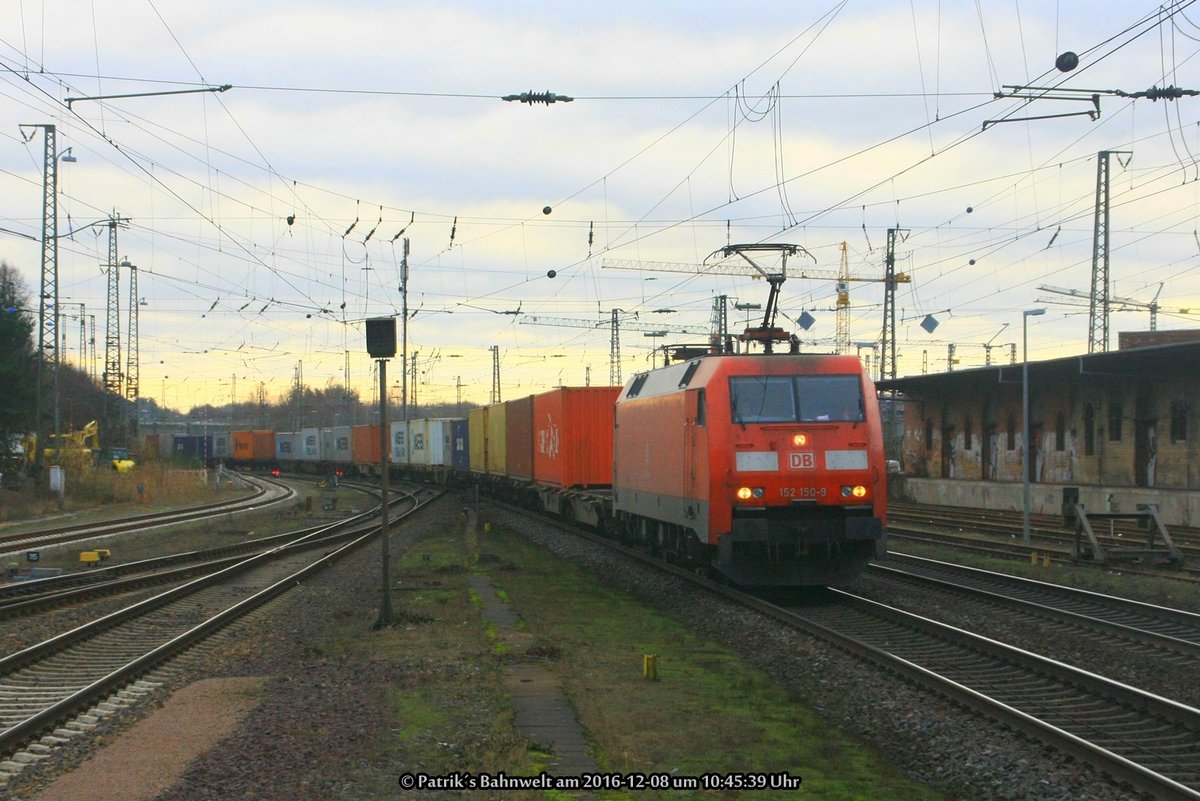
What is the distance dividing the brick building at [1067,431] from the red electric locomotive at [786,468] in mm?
13015

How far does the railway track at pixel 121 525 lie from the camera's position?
27.5m

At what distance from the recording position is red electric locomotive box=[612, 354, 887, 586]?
51.0 feet

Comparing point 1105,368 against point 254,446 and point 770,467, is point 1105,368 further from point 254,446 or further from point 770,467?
point 254,446

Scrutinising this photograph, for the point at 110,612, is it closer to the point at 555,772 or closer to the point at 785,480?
the point at 785,480

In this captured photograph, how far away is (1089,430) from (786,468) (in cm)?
2720

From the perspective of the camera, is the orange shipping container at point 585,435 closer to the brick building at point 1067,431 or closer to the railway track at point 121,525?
the brick building at point 1067,431

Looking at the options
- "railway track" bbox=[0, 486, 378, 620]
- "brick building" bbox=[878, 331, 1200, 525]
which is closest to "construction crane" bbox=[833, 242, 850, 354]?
"brick building" bbox=[878, 331, 1200, 525]

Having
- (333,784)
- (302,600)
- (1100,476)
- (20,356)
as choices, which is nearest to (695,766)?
(333,784)

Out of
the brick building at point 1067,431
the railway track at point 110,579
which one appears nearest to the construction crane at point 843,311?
the brick building at point 1067,431

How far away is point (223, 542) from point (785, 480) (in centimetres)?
1783

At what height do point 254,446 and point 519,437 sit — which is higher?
point 519,437

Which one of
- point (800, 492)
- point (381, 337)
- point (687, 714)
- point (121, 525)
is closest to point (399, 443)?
point (121, 525)

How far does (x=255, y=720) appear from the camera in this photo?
894cm

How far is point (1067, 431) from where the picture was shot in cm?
4031
